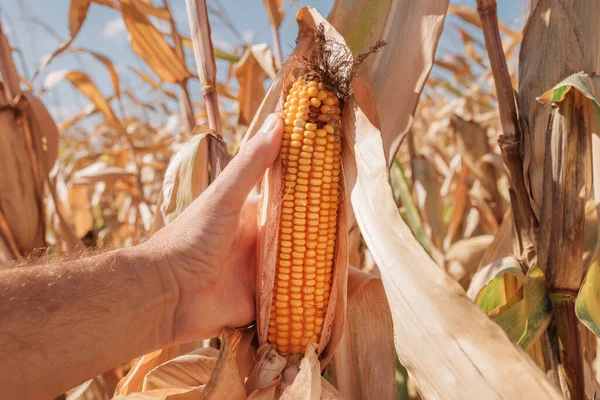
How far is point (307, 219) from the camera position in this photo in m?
1.45

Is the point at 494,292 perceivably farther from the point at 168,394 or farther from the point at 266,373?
the point at 168,394

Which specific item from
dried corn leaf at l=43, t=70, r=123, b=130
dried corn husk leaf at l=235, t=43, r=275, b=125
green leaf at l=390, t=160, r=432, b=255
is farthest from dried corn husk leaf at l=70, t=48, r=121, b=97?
green leaf at l=390, t=160, r=432, b=255

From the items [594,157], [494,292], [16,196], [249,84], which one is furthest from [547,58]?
[16,196]

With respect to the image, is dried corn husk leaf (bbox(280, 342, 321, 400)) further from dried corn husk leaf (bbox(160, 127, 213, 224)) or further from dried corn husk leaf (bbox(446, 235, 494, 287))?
dried corn husk leaf (bbox(446, 235, 494, 287))

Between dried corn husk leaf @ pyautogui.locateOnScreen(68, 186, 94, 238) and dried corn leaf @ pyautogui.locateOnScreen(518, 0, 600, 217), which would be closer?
dried corn leaf @ pyautogui.locateOnScreen(518, 0, 600, 217)

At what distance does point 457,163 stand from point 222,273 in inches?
108

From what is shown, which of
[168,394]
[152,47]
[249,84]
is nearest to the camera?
[168,394]

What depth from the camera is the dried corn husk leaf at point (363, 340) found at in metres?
1.56

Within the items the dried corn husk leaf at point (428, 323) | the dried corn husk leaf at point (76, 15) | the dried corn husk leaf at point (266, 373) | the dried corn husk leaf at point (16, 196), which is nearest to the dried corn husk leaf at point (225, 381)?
the dried corn husk leaf at point (266, 373)

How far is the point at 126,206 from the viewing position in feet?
17.6

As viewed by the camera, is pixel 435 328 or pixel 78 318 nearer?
pixel 435 328

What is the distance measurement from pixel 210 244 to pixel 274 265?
8.2 inches

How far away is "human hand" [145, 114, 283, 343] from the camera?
1458 millimetres

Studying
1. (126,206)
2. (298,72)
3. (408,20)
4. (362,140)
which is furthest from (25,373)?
(126,206)
